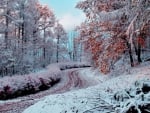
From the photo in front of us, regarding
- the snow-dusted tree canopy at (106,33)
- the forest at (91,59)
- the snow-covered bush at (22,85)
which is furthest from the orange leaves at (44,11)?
the snow-dusted tree canopy at (106,33)

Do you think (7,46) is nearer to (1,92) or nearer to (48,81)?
(48,81)

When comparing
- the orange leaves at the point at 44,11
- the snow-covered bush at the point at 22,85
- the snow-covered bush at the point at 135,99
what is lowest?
the snow-covered bush at the point at 22,85

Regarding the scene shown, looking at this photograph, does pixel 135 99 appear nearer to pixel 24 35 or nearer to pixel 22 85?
pixel 22 85

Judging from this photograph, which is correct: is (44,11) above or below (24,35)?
above

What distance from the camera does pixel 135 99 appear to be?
325 inches

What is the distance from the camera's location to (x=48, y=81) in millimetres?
27359

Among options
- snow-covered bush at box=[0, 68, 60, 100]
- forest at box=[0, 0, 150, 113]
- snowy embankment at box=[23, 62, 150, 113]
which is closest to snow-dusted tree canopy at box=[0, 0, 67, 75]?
forest at box=[0, 0, 150, 113]

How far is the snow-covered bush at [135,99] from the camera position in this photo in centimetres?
809

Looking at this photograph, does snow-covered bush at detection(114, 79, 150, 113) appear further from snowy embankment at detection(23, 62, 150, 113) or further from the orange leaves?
the orange leaves

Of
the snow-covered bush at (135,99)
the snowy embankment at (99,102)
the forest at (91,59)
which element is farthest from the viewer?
the forest at (91,59)

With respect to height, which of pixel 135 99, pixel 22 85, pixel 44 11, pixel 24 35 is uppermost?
pixel 44 11

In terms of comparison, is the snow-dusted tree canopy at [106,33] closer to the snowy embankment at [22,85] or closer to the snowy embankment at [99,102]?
the snowy embankment at [22,85]

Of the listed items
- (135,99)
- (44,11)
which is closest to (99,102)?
(135,99)

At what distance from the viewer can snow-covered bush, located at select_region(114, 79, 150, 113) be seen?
8.09 meters
